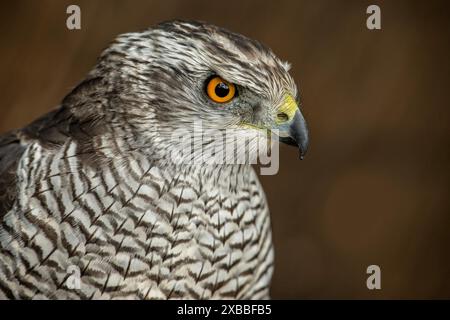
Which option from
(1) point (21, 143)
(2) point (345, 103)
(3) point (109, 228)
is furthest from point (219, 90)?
(2) point (345, 103)

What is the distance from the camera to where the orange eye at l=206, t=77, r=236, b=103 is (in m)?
1.97

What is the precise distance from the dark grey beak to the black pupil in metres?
0.20

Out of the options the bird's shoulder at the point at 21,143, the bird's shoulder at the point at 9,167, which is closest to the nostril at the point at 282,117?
the bird's shoulder at the point at 21,143

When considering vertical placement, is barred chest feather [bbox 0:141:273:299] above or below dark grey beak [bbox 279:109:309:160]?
below

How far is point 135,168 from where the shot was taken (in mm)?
2023

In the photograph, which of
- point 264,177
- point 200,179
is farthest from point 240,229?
point 264,177

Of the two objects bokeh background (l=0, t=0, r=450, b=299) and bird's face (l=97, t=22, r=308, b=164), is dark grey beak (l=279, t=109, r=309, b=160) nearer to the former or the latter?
bird's face (l=97, t=22, r=308, b=164)

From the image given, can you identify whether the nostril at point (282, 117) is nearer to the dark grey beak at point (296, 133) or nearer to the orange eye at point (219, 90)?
the dark grey beak at point (296, 133)

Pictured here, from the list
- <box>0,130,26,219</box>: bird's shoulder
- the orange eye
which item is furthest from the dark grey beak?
<box>0,130,26,219</box>: bird's shoulder

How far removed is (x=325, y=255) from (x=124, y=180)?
225 cm

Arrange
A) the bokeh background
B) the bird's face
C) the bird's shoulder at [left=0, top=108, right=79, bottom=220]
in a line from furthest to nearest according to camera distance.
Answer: the bokeh background → the bird's shoulder at [left=0, top=108, right=79, bottom=220] → the bird's face

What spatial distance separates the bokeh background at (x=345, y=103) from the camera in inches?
140

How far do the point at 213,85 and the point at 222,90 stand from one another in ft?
0.10

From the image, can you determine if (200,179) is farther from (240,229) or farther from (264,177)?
(264,177)
